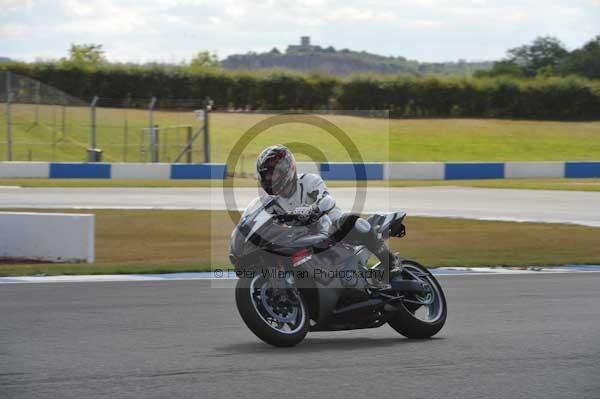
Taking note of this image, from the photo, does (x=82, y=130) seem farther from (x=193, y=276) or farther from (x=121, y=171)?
(x=193, y=276)

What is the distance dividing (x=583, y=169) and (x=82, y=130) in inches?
680

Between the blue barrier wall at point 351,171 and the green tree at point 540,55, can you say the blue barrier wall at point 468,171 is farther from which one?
the green tree at point 540,55

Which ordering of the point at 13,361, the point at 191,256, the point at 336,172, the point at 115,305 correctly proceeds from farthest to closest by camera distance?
the point at 336,172, the point at 191,256, the point at 115,305, the point at 13,361

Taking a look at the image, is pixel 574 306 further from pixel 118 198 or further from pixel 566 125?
pixel 566 125

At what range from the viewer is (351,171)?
31.3 m

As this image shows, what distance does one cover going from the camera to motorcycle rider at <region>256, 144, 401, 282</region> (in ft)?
22.5

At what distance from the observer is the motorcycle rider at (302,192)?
685 centimetres

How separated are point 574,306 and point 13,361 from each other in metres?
5.35

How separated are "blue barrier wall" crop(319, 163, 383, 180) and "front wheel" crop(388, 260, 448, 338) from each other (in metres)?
23.2

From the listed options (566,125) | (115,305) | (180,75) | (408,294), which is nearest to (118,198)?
(115,305)

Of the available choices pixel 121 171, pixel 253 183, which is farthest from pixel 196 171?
pixel 253 183

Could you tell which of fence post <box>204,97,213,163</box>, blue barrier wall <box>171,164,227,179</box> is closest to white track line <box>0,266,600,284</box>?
blue barrier wall <box>171,164,227,179</box>

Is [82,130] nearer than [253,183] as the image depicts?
No

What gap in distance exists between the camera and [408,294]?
7.60m
